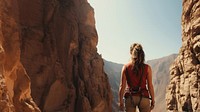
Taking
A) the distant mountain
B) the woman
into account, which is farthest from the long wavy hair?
the distant mountain

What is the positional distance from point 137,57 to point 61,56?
98.8 feet

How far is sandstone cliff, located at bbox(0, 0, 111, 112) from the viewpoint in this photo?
101 feet

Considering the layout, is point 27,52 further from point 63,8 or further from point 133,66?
point 133,66

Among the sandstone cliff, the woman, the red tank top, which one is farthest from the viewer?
the sandstone cliff

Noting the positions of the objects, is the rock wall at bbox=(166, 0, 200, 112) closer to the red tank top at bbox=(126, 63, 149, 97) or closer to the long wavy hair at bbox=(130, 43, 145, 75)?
the red tank top at bbox=(126, 63, 149, 97)

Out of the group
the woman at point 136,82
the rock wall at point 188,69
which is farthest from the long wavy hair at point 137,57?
the rock wall at point 188,69

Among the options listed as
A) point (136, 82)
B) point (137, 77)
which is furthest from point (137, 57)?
point (136, 82)

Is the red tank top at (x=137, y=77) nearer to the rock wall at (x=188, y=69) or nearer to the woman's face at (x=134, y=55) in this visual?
the woman's face at (x=134, y=55)

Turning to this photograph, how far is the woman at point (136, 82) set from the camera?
19.3ft

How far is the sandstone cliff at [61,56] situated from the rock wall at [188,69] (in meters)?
9.70

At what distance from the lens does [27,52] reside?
30.2 metres

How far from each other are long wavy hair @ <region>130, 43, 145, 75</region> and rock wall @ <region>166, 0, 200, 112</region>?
967 inches

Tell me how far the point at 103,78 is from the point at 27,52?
557 inches

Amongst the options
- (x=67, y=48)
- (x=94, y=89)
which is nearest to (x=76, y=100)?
(x=94, y=89)
